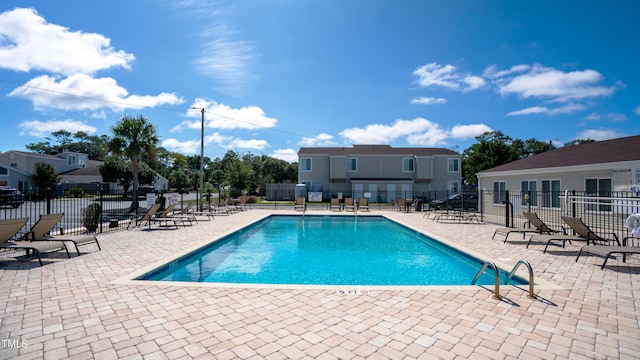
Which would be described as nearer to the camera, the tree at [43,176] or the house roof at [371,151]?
the tree at [43,176]

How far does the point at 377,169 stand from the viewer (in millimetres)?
34531

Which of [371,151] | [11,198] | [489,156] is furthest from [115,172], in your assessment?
[489,156]

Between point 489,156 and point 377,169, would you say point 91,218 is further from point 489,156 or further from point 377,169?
point 489,156

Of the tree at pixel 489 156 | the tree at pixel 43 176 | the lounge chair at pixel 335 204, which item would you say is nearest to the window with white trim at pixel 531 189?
the lounge chair at pixel 335 204

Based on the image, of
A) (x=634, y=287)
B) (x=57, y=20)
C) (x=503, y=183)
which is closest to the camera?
(x=634, y=287)

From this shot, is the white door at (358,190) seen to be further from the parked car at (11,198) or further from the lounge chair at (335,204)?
the parked car at (11,198)

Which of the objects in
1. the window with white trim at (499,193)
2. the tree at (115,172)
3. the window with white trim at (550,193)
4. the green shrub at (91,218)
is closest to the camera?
the green shrub at (91,218)

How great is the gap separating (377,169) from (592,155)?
21442 mm

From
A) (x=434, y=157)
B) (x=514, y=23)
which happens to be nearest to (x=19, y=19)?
(x=514, y=23)

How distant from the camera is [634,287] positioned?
491cm

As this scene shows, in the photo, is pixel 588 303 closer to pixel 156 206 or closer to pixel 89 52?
pixel 156 206

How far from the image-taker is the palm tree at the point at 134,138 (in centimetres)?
1881

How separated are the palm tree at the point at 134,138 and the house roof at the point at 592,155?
74.3 ft

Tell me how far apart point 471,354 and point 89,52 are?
641 inches
